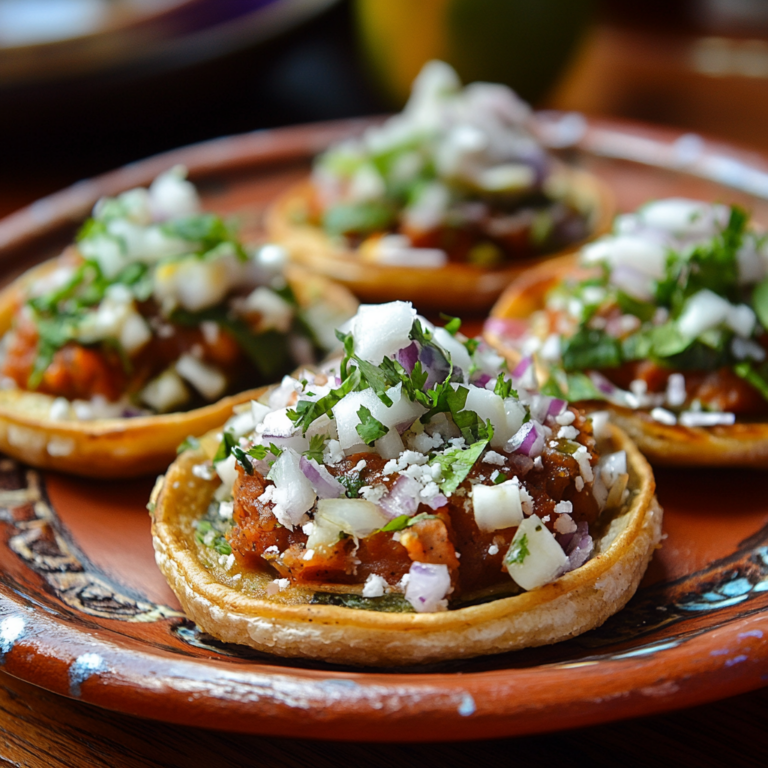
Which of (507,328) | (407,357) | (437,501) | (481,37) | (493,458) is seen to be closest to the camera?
(437,501)

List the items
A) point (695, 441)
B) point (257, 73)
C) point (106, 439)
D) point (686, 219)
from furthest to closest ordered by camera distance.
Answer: point (257, 73) → point (686, 219) → point (106, 439) → point (695, 441)

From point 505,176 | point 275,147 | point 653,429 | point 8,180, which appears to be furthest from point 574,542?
point 8,180

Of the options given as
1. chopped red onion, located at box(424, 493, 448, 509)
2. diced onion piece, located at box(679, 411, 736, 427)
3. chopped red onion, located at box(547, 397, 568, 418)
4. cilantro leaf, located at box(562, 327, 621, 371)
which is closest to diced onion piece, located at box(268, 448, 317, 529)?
A: chopped red onion, located at box(424, 493, 448, 509)

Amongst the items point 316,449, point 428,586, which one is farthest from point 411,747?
point 316,449

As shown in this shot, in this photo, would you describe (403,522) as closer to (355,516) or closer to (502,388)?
(355,516)

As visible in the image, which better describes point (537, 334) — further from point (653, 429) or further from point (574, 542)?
point (574, 542)

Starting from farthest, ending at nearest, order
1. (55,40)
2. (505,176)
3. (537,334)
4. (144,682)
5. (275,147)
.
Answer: (55,40) < (275,147) < (505,176) < (537,334) < (144,682)
